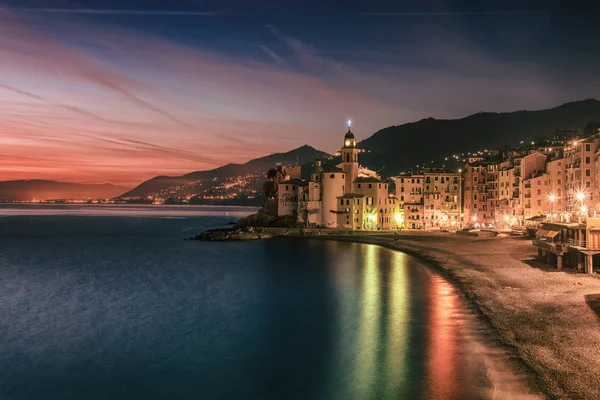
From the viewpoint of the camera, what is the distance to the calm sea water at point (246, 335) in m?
22.2

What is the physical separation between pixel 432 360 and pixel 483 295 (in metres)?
14.6

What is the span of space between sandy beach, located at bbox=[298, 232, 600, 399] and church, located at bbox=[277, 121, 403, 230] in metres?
35.3

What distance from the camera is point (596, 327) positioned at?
89.1 ft

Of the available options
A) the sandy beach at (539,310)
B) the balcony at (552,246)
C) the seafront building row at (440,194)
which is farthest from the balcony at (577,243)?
the seafront building row at (440,194)

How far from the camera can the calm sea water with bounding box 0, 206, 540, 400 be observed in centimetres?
2222

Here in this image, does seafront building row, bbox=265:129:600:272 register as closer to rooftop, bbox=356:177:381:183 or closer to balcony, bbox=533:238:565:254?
rooftop, bbox=356:177:381:183

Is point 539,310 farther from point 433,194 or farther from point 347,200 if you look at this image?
point 433,194

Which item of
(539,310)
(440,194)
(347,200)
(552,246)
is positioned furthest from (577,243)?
(440,194)

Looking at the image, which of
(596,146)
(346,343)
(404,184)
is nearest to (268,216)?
(404,184)

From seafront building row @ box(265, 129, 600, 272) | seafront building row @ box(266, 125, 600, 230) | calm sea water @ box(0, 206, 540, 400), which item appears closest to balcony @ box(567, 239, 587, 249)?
calm sea water @ box(0, 206, 540, 400)

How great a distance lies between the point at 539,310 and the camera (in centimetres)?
3098

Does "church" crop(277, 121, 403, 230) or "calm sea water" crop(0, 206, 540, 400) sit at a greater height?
Result: "church" crop(277, 121, 403, 230)

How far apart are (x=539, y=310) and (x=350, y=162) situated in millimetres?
72602

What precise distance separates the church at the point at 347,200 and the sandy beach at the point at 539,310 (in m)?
35.3
